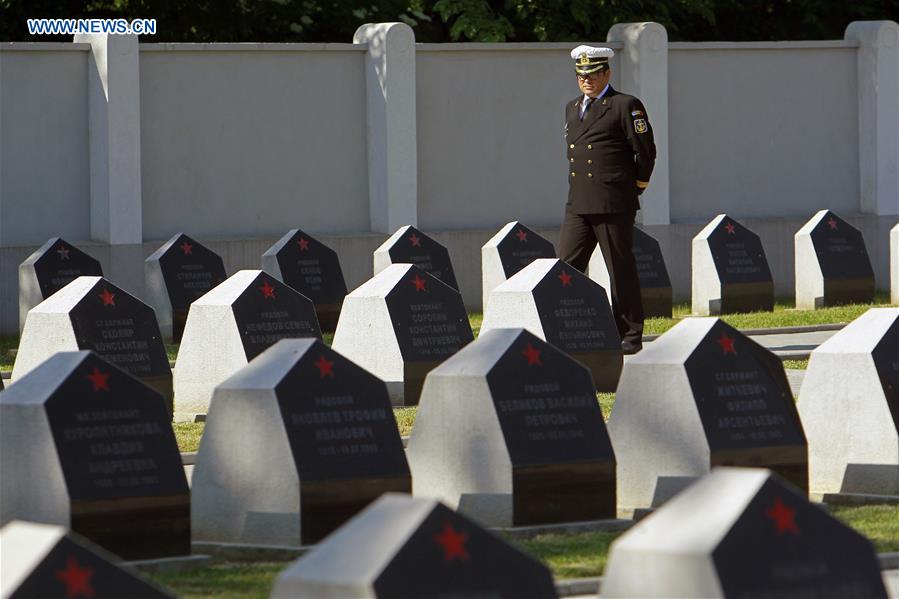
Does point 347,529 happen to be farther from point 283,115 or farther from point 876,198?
point 876,198

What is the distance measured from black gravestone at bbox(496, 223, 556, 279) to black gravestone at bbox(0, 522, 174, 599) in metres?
12.8

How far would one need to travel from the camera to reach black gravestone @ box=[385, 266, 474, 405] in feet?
41.3

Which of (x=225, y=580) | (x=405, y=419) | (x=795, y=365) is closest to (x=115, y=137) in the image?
(x=795, y=365)

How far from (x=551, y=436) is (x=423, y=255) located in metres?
9.76

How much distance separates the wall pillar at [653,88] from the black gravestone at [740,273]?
2.55 metres

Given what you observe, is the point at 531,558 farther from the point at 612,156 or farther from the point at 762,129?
the point at 762,129

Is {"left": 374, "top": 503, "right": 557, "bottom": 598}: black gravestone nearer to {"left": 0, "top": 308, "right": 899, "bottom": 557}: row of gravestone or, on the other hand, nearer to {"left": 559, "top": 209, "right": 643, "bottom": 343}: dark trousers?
{"left": 0, "top": 308, "right": 899, "bottom": 557}: row of gravestone

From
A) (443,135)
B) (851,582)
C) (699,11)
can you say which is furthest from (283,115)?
(851,582)

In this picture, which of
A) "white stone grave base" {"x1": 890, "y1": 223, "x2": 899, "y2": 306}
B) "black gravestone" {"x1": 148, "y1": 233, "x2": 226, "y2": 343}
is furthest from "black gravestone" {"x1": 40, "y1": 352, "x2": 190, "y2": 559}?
"white stone grave base" {"x1": 890, "y1": 223, "x2": 899, "y2": 306}

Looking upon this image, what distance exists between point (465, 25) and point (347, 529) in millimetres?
21850

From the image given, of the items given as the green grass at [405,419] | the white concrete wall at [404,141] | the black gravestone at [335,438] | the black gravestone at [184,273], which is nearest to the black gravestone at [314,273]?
the black gravestone at [184,273]

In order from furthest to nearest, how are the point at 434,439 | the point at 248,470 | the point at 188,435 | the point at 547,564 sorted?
1. the point at 188,435
2. the point at 434,439
3. the point at 248,470
4. the point at 547,564

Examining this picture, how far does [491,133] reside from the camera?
22.0 meters

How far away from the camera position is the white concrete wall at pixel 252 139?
20328 millimetres
